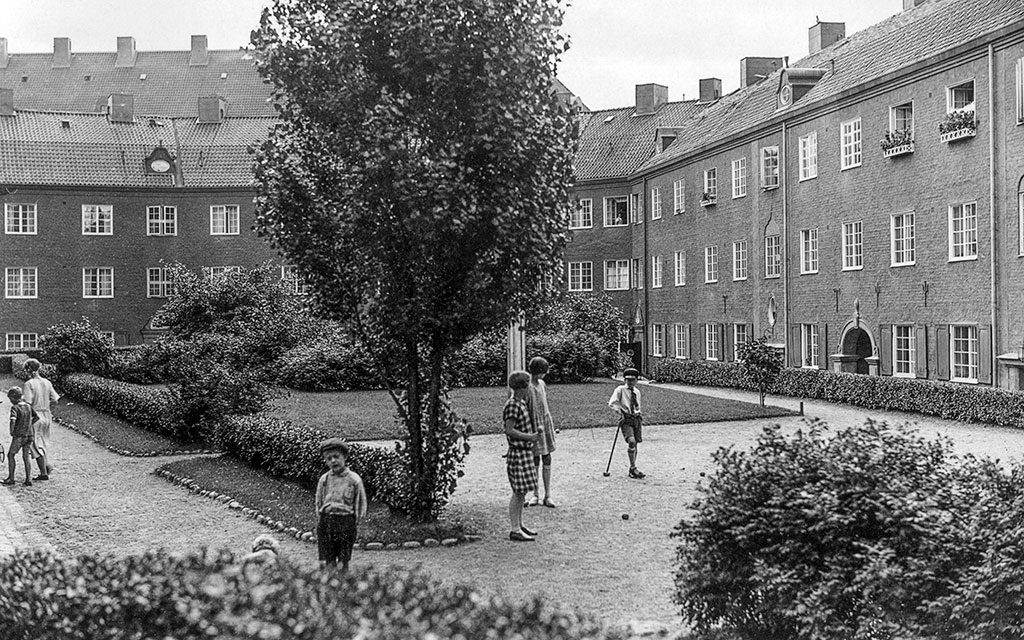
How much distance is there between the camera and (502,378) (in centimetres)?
3662

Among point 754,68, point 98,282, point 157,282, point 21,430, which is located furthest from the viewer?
point 157,282

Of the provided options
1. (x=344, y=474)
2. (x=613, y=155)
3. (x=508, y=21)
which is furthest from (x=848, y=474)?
(x=613, y=155)

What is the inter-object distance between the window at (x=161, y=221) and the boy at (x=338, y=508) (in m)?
47.9

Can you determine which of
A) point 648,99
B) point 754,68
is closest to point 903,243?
point 754,68

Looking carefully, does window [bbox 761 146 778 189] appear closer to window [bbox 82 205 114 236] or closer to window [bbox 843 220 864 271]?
window [bbox 843 220 864 271]

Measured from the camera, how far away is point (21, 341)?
171ft

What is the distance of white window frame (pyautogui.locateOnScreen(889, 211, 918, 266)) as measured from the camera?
29875 mm

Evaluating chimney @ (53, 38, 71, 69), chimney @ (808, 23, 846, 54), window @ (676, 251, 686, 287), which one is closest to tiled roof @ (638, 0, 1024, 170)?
chimney @ (808, 23, 846, 54)

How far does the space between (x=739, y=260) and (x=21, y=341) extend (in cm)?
3442

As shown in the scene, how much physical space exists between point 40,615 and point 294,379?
2973 centimetres

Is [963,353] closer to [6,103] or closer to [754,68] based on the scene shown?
[754,68]

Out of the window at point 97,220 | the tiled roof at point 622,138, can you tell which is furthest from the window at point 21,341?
the tiled roof at point 622,138

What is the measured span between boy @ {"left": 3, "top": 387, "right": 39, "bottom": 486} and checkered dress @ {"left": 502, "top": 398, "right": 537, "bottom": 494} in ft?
27.8

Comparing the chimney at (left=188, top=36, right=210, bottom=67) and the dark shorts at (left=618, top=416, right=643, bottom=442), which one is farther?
the chimney at (left=188, top=36, right=210, bottom=67)
